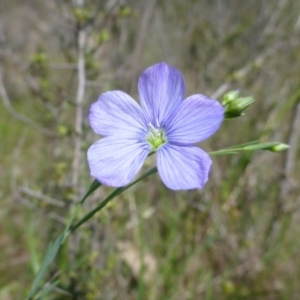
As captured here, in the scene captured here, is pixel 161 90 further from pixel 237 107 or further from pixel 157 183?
pixel 157 183

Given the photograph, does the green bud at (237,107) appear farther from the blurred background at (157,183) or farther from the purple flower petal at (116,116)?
the blurred background at (157,183)

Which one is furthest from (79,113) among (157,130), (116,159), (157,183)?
(157,183)

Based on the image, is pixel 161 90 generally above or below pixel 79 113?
below

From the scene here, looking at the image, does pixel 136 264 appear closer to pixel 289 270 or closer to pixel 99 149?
pixel 289 270

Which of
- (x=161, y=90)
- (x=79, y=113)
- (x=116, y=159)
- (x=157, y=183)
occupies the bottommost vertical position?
(x=157, y=183)

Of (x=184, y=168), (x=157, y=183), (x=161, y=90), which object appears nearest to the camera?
(x=184, y=168)

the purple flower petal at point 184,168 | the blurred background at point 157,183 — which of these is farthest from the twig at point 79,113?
the purple flower petal at point 184,168

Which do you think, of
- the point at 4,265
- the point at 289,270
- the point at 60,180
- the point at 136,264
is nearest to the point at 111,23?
the point at 60,180
